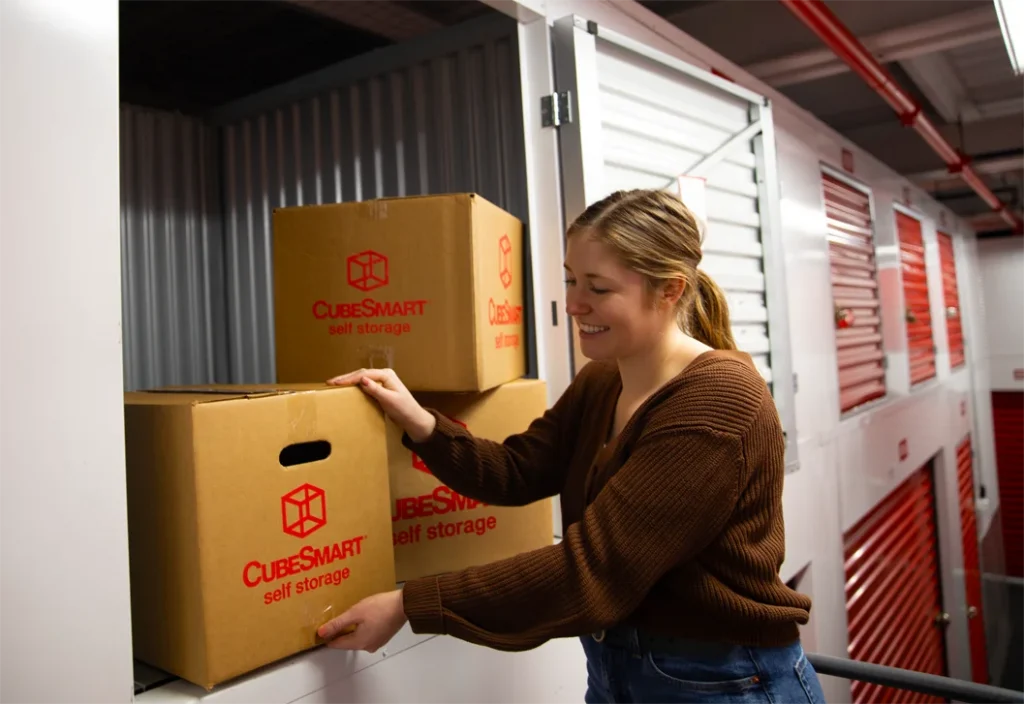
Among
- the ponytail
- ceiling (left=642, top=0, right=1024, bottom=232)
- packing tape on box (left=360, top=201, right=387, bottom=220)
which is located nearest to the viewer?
the ponytail

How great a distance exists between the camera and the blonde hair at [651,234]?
138cm

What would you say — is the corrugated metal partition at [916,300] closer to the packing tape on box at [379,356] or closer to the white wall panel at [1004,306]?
the white wall panel at [1004,306]

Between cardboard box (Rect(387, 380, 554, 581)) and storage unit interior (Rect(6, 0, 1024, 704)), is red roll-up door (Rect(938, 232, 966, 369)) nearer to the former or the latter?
storage unit interior (Rect(6, 0, 1024, 704))

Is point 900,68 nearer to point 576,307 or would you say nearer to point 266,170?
point 266,170

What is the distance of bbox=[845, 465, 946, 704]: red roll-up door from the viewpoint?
4.14m

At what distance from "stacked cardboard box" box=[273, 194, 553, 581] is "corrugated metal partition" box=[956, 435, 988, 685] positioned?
6.00m

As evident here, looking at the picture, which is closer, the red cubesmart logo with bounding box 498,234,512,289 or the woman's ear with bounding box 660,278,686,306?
the woman's ear with bounding box 660,278,686,306

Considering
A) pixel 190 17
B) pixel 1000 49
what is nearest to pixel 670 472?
pixel 190 17

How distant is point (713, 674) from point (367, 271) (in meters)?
1.07

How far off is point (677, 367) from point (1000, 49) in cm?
416

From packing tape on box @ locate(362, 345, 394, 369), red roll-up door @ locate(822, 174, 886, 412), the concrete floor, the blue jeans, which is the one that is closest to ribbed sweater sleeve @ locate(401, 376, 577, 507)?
packing tape on box @ locate(362, 345, 394, 369)

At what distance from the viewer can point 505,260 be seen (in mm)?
1857

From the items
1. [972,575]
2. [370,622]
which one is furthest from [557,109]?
[972,575]

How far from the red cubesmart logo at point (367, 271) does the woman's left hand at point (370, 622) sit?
0.68 meters
